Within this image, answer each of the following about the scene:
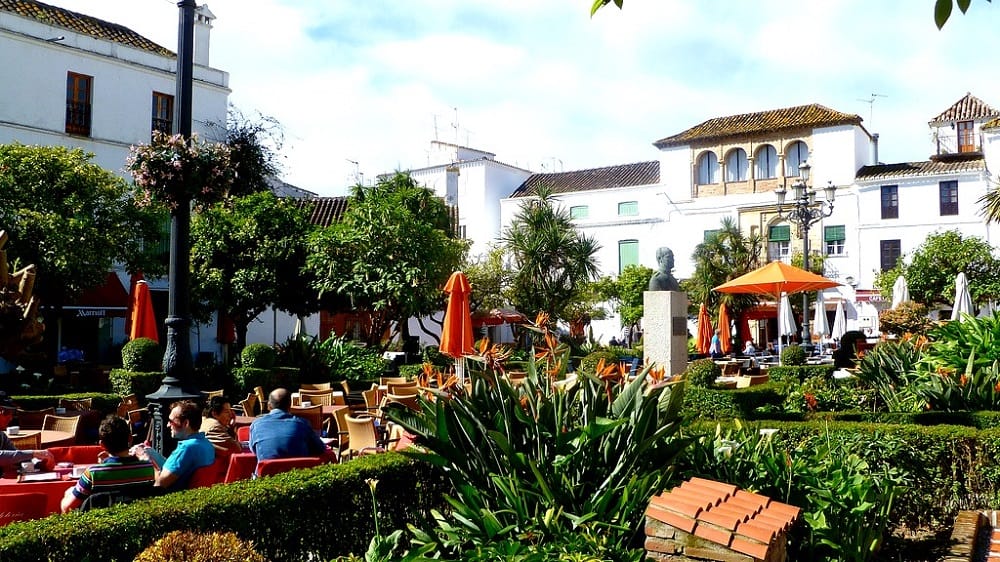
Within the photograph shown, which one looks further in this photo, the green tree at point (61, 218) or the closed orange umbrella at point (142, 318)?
the green tree at point (61, 218)

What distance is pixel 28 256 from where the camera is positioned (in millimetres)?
18531

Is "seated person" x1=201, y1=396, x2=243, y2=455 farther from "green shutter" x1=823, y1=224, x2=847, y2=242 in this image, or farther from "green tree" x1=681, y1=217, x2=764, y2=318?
"green shutter" x1=823, y1=224, x2=847, y2=242

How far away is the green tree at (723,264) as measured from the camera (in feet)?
130

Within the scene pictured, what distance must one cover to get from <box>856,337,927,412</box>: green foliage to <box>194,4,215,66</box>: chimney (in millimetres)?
24739

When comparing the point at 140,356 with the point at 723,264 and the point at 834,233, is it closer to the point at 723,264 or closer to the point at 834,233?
the point at 723,264

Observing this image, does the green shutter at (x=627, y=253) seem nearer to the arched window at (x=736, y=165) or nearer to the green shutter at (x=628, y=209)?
the green shutter at (x=628, y=209)

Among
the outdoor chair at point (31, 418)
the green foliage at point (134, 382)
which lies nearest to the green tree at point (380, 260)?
the green foliage at point (134, 382)

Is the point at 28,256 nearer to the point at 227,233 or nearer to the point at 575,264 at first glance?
the point at 227,233

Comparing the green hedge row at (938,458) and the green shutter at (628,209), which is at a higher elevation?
the green shutter at (628,209)

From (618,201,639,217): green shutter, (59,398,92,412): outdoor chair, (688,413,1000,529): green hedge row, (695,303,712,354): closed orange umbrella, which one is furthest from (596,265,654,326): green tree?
(688,413,1000,529): green hedge row

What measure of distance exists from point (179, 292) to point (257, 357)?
9205 mm

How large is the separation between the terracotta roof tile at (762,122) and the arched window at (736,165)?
97 cm

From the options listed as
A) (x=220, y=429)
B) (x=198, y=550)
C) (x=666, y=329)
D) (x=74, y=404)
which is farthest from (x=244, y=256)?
(x=198, y=550)

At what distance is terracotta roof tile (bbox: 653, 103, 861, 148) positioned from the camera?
42.0 meters
